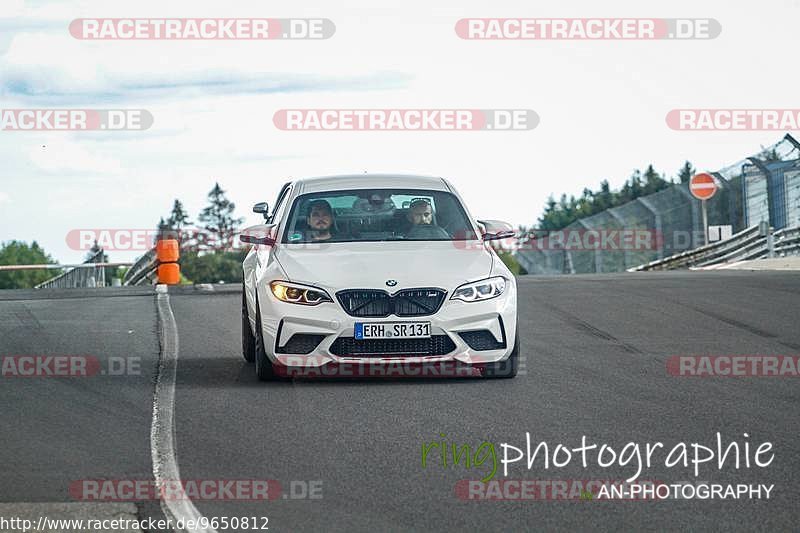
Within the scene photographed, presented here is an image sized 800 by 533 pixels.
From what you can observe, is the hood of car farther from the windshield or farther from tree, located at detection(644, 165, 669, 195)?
tree, located at detection(644, 165, 669, 195)

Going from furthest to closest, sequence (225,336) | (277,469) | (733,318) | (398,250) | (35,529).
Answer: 1. (733,318)
2. (225,336)
3. (398,250)
4. (277,469)
5. (35,529)

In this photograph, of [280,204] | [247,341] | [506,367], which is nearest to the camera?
[506,367]

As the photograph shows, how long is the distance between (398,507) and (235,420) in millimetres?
2712

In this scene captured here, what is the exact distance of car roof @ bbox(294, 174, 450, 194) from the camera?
1159 centimetres

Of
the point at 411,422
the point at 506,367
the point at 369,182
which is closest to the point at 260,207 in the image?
the point at 369,182

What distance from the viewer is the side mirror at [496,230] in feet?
36.6

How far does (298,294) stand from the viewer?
10086 millimetres

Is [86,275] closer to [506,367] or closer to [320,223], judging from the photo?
[320,223]

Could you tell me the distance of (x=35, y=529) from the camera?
18.5 feet

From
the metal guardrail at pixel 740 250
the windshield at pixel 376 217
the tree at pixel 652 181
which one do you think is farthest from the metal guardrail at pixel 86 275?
the tree at pixel 652 181

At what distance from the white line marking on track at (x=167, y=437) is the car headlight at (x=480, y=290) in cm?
225

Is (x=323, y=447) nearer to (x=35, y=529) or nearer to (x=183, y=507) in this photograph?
(x=183, y=507)

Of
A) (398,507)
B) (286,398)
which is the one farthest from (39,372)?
(398,507)

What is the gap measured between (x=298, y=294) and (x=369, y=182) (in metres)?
1.97
